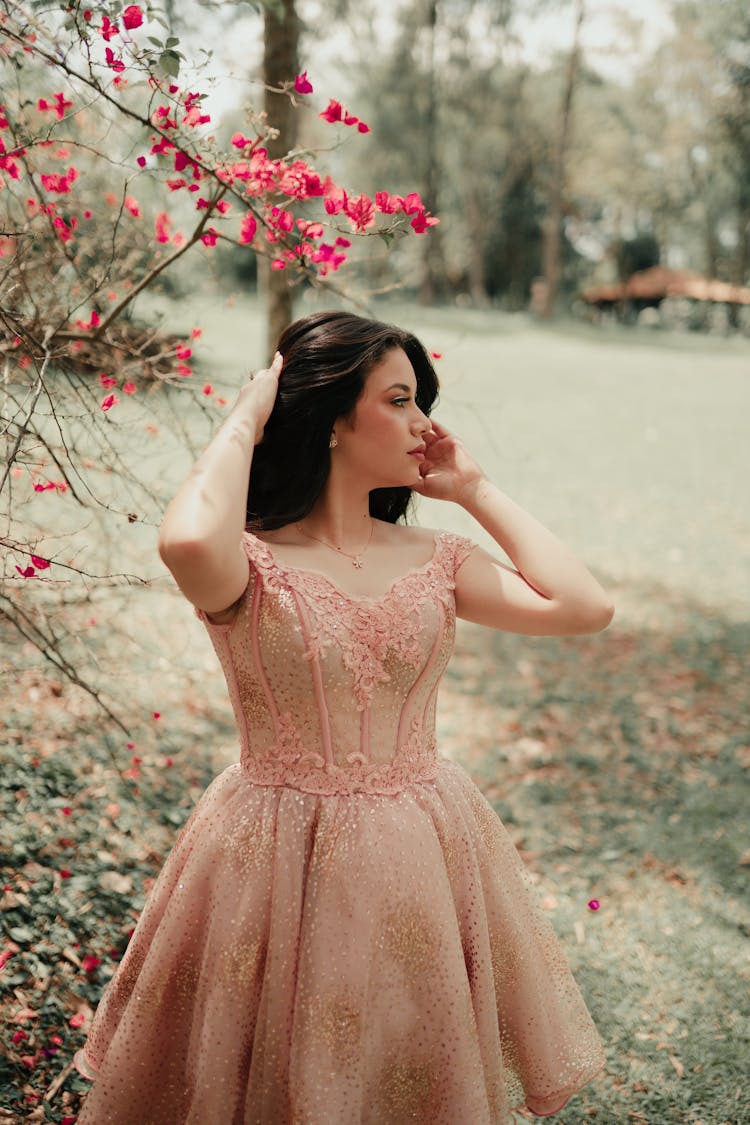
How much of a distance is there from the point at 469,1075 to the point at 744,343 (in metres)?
30.8

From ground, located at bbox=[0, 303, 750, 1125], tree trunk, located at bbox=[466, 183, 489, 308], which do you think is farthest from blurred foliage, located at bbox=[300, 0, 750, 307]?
ground, located at bbox=[0, 303, 750, 1125]

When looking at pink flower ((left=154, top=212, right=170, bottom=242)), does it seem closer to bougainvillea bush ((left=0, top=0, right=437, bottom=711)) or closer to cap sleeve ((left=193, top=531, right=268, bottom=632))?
bougainvillea bush ((left=0, top=0, right=437, bottom=711))

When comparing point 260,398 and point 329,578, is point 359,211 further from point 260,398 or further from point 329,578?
point 329,578

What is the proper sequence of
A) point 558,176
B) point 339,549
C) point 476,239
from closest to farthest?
point 339,549
point 558,176
point 476,239

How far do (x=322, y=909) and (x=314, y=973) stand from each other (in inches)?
5.2

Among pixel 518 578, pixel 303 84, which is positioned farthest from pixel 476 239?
pixel 518 578

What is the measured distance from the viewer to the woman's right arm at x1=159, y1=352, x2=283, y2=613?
75.4 inches

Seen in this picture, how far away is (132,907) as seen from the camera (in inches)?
143

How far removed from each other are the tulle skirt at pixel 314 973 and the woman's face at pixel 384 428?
2.50ft

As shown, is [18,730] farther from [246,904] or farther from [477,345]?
[477,345]

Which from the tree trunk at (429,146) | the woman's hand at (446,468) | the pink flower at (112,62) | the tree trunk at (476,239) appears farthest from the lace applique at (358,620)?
the tree trunk at (476,239)

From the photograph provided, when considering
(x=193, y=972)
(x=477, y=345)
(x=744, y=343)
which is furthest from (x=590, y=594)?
(x=744, y=343)

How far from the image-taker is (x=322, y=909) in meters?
2.10

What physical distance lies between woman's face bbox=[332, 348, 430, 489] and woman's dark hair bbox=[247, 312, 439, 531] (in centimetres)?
2
